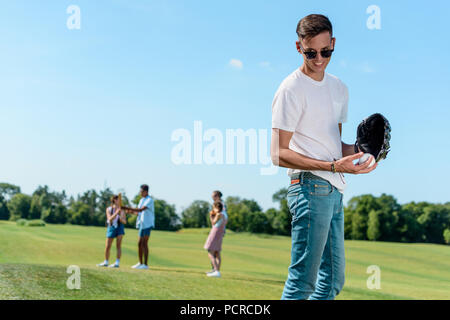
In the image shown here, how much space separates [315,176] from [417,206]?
79817 millimetres

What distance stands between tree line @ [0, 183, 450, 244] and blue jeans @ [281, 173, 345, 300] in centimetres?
5834

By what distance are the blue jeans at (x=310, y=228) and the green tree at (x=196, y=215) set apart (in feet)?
231

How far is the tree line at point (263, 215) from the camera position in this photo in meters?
64.1

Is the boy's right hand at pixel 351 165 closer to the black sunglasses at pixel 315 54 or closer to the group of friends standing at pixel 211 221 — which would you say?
the black sunglasses at pixel 315 54

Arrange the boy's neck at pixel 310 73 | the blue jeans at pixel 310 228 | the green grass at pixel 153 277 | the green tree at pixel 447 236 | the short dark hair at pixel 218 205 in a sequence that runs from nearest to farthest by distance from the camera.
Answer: the blue jeans at pixel 310 228
the boy's neck at pixel 310 73
the green grass at pixel 153 277
the short dark hair at pixel 218 205
the green tree at pixel 447 236

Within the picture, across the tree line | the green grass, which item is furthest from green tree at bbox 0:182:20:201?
the green grass

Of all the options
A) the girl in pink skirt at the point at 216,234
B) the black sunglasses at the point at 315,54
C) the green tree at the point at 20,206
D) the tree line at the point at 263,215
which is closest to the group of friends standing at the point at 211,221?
the girl in pink skirt at the point at 216,234

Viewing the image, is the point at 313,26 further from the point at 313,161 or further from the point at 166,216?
the point at 166,216

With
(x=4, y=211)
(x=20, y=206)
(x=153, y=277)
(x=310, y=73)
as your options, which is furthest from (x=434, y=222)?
(x=4, y=211)

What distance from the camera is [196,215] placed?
80.4 metres

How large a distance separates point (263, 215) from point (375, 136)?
6788cm

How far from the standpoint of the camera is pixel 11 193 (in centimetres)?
9962

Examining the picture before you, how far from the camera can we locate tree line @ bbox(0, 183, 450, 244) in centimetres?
6412
